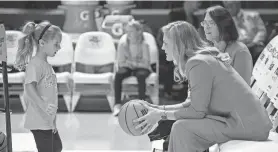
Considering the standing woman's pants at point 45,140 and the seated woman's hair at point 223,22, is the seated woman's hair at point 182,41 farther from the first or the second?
the standing woman's pants at point 45,140

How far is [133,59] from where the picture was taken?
8.09m

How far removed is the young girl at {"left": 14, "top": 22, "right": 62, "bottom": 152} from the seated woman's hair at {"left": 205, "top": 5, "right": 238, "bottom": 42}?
1.25 m

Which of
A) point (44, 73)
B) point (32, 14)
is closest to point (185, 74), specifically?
point (44, 73)

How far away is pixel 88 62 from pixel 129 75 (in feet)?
2.38

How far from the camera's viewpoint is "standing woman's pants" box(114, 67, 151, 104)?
311 inches

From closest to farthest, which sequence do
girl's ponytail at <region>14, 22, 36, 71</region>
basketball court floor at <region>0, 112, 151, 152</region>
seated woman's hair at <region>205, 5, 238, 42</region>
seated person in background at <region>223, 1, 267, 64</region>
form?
girl's ponytail at <region>14, 22, 36, 71</region>, seated woman's hair at <region>205, 5, 238, 42</region>, basketball court floor at <region>0, 112, 151, 152</region>, seated person in background at <region>223, 1, 267, 64</region>

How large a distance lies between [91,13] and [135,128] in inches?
194

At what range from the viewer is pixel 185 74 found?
13.3 ft

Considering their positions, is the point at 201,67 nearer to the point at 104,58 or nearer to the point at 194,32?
the point at 194,32

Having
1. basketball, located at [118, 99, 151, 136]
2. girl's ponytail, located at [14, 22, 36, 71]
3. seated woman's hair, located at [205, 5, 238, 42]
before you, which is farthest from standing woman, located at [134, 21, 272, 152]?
girl's ponytail, located at [14, 22, 36, 71]

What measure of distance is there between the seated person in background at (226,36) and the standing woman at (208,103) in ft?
2.08

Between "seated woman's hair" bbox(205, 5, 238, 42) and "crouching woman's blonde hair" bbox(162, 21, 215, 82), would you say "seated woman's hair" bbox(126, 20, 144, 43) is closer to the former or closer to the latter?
"seated woman's hair" bbox(205, 5, 238, 42)

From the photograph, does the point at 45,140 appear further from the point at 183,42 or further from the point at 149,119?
the point at 183,42

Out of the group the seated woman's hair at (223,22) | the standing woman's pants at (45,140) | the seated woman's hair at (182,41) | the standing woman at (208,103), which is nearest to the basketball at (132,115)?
the standing woman at (208,103)
